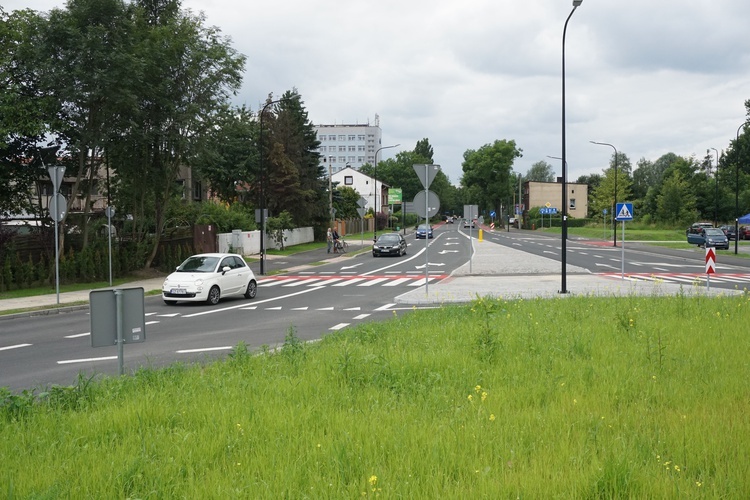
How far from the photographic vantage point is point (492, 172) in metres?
137

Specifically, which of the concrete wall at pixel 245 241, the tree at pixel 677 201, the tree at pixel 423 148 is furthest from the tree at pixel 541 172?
the concrete wall at pixel 245 241

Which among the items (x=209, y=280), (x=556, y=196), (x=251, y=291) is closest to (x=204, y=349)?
(x=209, y=280)

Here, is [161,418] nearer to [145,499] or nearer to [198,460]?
[198,460]

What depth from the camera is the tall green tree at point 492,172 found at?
13562cm

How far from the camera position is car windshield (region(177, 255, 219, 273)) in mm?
20516

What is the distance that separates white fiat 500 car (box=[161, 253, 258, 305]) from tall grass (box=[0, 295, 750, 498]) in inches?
454

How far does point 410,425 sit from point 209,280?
51.7 ft

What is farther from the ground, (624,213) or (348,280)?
(624,213)

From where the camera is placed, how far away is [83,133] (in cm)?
2398

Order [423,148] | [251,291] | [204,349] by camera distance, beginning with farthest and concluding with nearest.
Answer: [423,148] < [251,291] < [204,349]

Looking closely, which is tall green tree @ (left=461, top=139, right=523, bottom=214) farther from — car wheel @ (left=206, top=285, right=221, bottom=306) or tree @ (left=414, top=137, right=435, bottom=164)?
car wheel @ (left=206, top=285, right=221, bottom=306)

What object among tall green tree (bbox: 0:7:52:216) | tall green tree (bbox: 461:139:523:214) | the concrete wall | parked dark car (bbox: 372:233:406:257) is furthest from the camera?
tall green tree (bbox: 461:139:523:214)

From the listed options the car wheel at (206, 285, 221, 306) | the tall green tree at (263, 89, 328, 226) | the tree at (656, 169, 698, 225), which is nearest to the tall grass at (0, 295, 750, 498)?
the car wheel at (206, 285, 221, 306)

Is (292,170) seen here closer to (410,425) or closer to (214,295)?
(214,295)
